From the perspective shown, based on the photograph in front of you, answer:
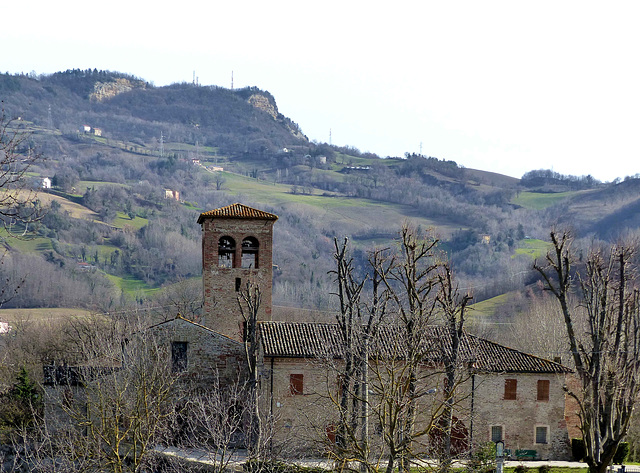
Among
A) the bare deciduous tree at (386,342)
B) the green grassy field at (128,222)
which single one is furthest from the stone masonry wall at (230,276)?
the green grassy field at (128,222)

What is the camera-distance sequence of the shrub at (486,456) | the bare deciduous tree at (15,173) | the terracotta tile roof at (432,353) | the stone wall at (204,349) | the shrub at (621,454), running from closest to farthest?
the bare deciduous tree at (15,173), the shrub at (486,456), the terracotta tile roof at (432,353), the shrub at (621,454), the stone wall at (204,349)

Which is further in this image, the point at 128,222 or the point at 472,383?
the point at 128,222

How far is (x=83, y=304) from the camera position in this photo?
417ft

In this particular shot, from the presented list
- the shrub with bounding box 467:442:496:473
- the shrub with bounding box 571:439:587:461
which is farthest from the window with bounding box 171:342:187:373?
the shrub with bounding box 571:439:587:461

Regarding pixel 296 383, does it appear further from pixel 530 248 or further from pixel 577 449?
pixel 530 248

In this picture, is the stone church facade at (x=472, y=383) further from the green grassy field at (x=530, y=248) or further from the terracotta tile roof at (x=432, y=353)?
the green grassy field at (x=530, y=248)

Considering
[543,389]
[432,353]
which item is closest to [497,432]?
[543,389]

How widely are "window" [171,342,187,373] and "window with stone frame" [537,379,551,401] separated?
1474 centimetres

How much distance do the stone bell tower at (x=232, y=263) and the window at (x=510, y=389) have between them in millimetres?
11014

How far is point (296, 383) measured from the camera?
131 ft

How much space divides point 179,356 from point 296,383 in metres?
4.95

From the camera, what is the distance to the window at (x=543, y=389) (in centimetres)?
4119

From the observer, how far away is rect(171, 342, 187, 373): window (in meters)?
40.3

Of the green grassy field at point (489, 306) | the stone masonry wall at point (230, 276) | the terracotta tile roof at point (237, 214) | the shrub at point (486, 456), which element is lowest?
Answer: the green grassy field at point (489, 306)
